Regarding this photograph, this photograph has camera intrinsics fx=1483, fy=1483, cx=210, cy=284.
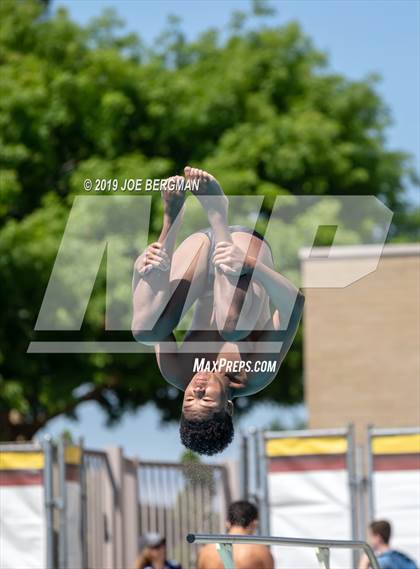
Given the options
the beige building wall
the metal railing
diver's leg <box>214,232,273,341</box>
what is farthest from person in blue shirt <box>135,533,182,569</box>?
the beige building wall

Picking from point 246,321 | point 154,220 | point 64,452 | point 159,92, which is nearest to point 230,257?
point 246,321

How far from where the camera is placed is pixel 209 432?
21.7 ft

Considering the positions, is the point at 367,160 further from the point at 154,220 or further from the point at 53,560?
the point at 53,560

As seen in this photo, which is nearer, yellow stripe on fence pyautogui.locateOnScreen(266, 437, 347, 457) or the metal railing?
the metal railing

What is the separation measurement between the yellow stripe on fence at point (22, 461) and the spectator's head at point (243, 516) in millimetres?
1635

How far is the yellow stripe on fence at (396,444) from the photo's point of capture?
33.7 feet

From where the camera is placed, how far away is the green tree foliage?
18.8 metres

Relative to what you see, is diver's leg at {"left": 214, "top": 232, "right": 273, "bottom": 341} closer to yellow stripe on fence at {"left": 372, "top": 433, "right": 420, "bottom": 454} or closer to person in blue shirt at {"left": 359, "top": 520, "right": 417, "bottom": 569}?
person in blue shirt at {"left": 359, "top": 520, "right": 417, "bottom": 569}

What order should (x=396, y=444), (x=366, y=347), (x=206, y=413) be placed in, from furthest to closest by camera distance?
(x=366, y=347), (x=396, y=444), (x=206, y=413)

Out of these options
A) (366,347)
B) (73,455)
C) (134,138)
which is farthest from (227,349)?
(134,138)

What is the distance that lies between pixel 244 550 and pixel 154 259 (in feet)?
11.5

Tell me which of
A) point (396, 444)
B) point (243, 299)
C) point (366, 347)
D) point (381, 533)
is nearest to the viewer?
point (243, 299)

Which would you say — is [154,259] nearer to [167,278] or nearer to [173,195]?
[167,278]

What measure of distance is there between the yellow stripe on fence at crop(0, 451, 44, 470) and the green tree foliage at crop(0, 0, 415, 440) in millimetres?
5156
